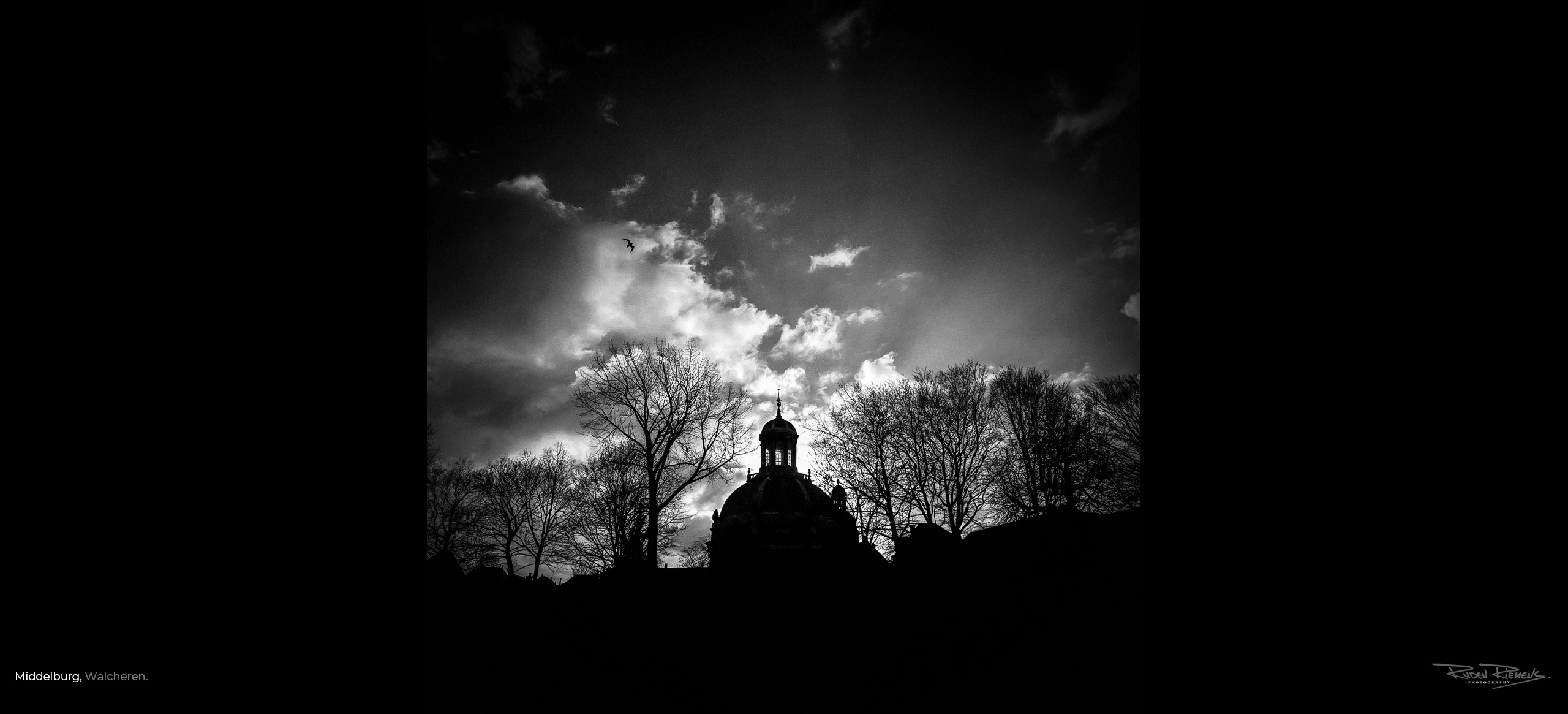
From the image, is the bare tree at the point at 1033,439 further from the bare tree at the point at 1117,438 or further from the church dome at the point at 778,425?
the church dome at the point at 778,425

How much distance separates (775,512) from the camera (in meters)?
39.7

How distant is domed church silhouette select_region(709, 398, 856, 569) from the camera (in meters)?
37.8

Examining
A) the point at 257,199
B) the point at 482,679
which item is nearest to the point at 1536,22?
the point at 257,199

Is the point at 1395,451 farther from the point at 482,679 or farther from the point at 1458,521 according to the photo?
the point at 482,679

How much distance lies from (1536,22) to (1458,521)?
7.99ft

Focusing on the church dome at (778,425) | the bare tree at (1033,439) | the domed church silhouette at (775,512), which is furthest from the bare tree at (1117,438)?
the church dome at (778,425)

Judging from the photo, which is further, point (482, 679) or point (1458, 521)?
point (482, 679)

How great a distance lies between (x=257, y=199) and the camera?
322cm

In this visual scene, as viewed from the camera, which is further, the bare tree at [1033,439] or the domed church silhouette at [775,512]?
the domed church silhouette at [775,512]

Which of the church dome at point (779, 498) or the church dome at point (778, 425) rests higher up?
the church dome at point (778, 425)

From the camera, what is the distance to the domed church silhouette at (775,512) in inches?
1490

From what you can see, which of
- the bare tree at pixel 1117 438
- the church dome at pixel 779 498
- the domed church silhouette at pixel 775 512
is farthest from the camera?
the church dome at pixel 779 498

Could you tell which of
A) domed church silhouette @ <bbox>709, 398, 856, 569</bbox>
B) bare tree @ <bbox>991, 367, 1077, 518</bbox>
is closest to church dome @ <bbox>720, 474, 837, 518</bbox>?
domed church silhouette @ <bbox>709, 398, 856, 569</bbox>

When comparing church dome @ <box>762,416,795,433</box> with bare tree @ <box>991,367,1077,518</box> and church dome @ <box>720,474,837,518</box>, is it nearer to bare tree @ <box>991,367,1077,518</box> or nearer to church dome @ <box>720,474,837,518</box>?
church dome @ <box>720,474,837,518</box>
